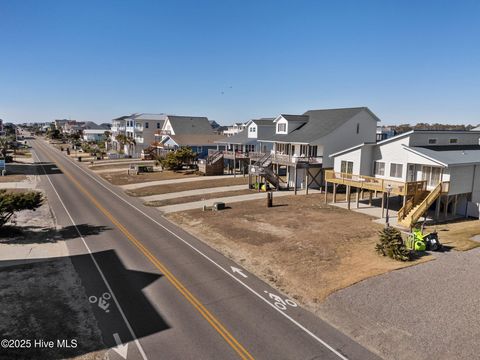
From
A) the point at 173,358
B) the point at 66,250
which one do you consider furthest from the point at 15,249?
the point at 173,358

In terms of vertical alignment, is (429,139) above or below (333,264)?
above

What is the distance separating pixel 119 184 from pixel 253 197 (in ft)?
71.5

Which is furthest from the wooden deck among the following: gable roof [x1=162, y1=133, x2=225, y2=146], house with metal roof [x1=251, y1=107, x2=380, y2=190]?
gable roof [x1=162, y1=133, x2=225, y2=146]

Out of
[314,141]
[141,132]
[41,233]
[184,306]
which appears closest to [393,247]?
[184,306]

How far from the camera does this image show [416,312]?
14336 mm

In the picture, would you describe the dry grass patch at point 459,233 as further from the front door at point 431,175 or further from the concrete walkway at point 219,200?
the concrete walkway at point 219,200

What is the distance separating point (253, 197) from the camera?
1577 inches

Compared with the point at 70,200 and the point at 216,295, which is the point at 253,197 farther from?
the point at 216,295

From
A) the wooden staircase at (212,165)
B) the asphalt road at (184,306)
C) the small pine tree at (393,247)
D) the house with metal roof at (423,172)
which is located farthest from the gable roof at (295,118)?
the small pine tree at (393,247)

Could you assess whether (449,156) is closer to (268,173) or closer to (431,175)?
(431,175)

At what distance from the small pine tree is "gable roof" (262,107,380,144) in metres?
22.7

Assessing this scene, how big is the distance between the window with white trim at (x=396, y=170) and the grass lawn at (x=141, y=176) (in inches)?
1314

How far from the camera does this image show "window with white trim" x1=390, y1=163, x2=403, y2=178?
104 ft

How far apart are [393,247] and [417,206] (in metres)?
9.36
